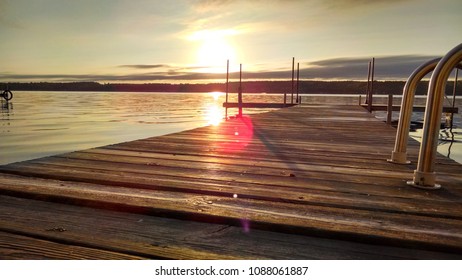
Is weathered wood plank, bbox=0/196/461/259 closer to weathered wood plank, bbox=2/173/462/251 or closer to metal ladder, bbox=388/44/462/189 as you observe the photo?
weathered wood plank, bbox=2/173/462/251

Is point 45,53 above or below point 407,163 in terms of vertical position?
above

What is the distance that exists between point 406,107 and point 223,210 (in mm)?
1866

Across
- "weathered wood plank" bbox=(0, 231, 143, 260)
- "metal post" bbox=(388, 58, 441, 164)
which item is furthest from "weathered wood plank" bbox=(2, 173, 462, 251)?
"metal post" bbox=(388, 58, 441, 164)

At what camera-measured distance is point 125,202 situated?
1717mm

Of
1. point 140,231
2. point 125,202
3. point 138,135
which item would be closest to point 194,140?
point 125,202

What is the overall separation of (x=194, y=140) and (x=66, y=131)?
49.9 ft

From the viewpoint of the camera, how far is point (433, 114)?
199cm

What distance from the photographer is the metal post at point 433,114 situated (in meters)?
1.91

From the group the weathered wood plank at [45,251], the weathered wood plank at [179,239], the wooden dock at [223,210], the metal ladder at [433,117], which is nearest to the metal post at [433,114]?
the metal ladder at [433,117]

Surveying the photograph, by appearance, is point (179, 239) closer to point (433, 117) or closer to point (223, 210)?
point (223, 210)

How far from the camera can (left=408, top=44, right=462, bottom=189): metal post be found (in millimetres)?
1907

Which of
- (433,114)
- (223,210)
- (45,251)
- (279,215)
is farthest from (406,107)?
(45,251)

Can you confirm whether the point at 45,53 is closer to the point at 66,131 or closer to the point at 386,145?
the point at 66,131

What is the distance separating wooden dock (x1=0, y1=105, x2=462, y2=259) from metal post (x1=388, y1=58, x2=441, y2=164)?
124 millimetres
